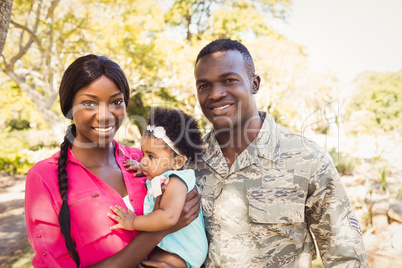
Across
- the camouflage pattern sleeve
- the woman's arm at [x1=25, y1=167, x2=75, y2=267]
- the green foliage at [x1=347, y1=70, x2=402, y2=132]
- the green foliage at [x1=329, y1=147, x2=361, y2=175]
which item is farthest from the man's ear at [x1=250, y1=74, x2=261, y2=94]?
the green foliage at [x1=347, y1=70, x2=402, y2=132]

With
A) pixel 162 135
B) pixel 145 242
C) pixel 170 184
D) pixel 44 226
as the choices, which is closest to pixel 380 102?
pixel 162 135

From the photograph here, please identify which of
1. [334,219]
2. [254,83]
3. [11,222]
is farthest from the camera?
[11,222]

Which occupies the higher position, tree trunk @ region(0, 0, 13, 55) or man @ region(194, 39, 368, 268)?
tree trunk @ region(0, 0, 13, 55)

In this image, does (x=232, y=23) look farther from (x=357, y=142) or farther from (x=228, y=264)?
(x=228, y=264)

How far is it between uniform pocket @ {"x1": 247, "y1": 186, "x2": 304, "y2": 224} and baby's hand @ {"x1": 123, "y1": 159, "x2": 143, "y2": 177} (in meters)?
0.83

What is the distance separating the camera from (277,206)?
203 centimetres

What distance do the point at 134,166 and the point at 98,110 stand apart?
0.53 metres

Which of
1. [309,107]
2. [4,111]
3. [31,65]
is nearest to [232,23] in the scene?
[309,107]

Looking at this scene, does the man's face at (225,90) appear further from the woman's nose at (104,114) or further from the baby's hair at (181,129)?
the woman's nose at (104,114)

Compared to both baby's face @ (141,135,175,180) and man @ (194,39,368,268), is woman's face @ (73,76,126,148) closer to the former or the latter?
baby's face @ (141,135,175,180)

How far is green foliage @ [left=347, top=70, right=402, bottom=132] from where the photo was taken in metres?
9.89

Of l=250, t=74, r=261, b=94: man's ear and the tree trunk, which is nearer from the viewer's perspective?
the tree trunk

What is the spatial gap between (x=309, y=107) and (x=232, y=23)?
591 cm

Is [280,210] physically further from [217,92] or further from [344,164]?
[344,164]
